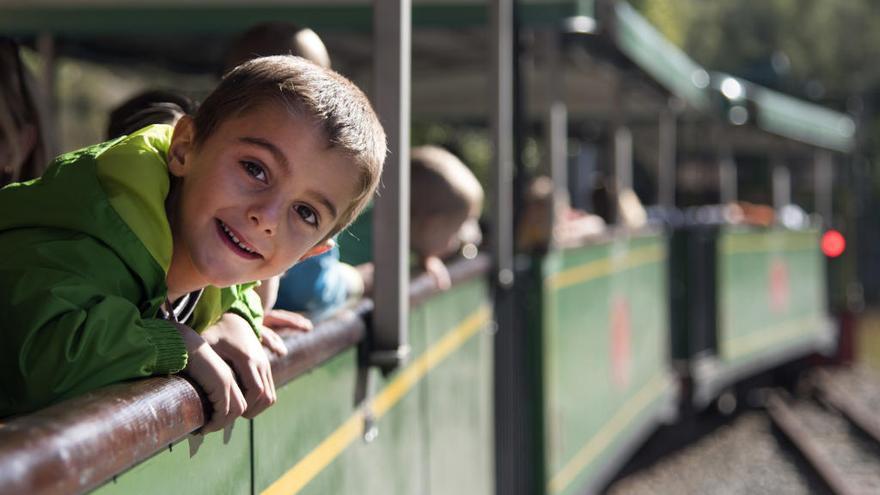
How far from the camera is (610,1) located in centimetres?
620

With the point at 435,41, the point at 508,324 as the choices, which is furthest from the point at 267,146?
the point at 435,41

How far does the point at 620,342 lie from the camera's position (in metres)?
7.30

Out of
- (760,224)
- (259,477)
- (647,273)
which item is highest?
(259,477)

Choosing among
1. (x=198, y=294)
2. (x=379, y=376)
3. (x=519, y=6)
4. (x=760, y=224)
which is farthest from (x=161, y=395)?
(x=760, y=224)

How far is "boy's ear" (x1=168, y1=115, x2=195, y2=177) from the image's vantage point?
5.90 feet

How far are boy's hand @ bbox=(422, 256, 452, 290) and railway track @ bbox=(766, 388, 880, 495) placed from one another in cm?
494

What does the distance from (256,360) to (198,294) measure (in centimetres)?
20

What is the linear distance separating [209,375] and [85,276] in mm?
228

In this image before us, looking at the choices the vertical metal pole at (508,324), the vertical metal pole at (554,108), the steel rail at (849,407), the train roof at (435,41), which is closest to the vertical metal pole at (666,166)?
the train roof at (435,41)

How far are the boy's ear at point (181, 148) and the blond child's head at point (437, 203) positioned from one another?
212 cm

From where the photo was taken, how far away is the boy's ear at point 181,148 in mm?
1800

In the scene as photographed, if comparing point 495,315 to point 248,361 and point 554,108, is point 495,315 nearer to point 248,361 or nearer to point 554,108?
point 554,108

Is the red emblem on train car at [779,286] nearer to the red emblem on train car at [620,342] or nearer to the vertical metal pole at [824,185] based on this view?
the vertical metal pole at [824,185]

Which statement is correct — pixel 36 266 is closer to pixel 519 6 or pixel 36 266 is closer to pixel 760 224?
pixel 519 6
